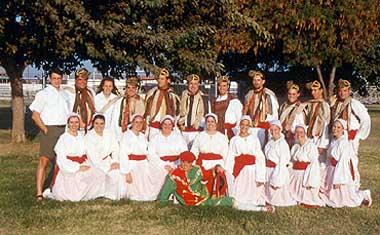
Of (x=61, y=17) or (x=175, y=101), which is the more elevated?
(x=61, y=17)

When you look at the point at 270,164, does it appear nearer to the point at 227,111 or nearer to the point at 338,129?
the point at 338,129

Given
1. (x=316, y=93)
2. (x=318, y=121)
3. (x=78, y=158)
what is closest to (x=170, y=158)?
(x=78, y=158)

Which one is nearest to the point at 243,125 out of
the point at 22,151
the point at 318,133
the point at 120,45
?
the point at 318,133

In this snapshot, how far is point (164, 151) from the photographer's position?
8.39 metres

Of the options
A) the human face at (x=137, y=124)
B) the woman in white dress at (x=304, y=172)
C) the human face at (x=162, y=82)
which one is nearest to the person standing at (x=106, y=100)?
the human face at (x=162, y=82)

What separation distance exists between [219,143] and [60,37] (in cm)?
496

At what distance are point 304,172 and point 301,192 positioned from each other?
0.28 m

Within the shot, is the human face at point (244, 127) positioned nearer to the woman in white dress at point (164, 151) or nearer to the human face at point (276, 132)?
the human face at point (276, 132)

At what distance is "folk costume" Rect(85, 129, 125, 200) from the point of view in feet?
27.2

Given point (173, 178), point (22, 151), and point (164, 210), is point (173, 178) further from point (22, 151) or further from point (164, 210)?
point (22, 151)

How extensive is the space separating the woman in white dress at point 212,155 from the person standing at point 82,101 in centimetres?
168

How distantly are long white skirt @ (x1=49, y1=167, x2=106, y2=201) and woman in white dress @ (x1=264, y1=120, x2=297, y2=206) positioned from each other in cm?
237

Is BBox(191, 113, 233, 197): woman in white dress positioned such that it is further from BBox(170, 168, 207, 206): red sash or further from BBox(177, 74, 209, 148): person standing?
BBox(177, 74, 209, 148): person standing

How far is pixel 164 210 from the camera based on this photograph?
758 centimetres
